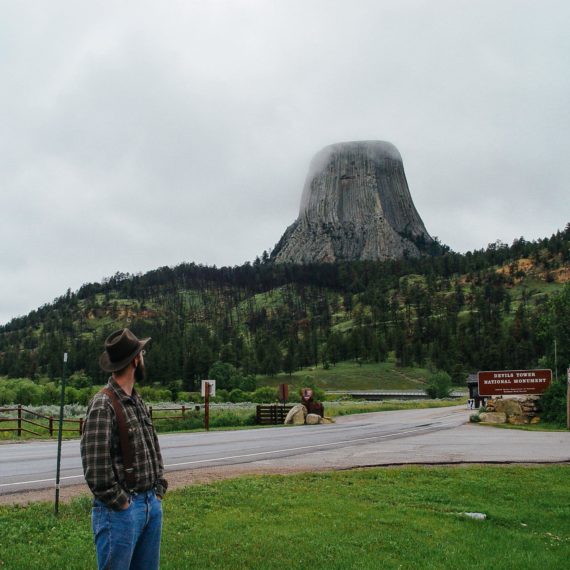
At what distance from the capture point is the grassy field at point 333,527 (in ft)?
21.6

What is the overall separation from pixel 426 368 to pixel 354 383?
23.1 meters

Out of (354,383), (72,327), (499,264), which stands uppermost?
(499,264)

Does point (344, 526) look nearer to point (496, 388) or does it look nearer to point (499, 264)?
point (496, 388)

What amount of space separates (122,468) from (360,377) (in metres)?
125


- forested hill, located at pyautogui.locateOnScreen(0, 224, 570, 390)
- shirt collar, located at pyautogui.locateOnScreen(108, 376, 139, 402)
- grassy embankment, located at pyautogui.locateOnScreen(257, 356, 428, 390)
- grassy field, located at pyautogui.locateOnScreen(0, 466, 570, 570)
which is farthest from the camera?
forested hill, located at pyautogui.locateOnScreen(0, 224, 570, 390)

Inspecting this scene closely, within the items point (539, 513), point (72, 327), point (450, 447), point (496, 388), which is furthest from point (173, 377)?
point (539, 513)

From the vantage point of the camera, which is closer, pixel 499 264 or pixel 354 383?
pixel 354 383

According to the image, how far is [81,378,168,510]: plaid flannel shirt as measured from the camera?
3.69 metres

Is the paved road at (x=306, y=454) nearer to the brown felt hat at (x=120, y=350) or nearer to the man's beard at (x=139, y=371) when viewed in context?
the man's beard at (x=139, y=371)

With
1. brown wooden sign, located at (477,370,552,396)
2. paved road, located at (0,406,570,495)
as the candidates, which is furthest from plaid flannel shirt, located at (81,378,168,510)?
brown wooden sign, located at (477,370,552,396)

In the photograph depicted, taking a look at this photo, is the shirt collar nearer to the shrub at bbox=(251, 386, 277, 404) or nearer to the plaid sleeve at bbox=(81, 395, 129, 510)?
the plaid sleeve at bbox=(81, 395, 129, 510)

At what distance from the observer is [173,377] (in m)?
126

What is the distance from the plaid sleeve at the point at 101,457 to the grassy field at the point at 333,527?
2.97 meters

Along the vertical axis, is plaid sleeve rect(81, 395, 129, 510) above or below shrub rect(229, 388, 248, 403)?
above
